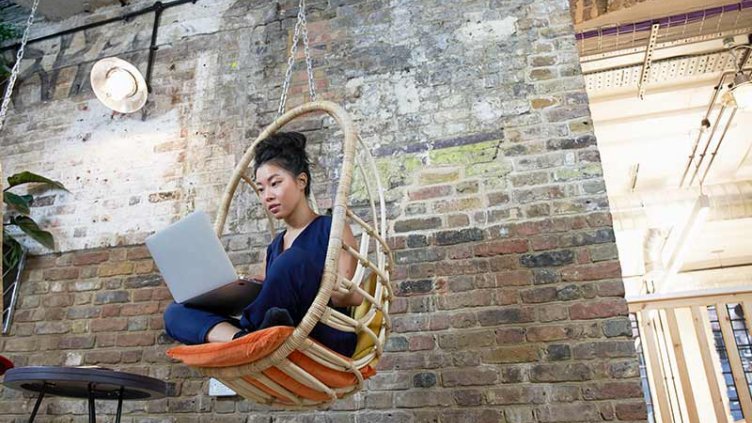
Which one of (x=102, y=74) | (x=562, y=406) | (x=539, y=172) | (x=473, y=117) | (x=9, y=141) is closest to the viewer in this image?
(x=562, y=406)

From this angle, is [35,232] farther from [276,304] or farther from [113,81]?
[276,304]

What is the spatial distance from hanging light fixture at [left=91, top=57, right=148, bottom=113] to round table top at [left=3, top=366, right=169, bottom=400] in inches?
68.1

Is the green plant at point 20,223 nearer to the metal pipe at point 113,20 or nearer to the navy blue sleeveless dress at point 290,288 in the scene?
the metal pipe at point 113,20

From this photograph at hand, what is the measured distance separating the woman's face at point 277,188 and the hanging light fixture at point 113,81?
1.81m

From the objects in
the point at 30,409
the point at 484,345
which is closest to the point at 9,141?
the point at 30,409

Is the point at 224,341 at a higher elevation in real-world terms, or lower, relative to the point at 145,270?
lower

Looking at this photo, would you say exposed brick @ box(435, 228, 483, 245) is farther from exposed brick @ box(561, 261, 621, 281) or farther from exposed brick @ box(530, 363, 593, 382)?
exposed brick @ box(530, 363, 593, 382)

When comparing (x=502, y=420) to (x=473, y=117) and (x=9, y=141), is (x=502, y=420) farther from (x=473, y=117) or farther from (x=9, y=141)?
(x=9, y=141)

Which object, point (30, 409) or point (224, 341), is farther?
point (30, 409)

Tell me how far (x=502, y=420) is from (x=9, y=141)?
3.40m

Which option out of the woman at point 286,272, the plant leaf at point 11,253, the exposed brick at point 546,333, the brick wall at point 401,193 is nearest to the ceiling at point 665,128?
the brick wall at point 401,193

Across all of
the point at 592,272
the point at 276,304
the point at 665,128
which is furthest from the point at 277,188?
the point at 665,128

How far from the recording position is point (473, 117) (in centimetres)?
265

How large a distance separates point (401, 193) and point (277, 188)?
3.25 ft
